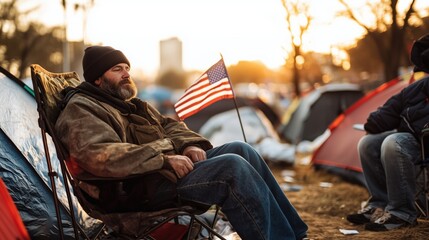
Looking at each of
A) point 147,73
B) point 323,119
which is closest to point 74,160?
point 323,119

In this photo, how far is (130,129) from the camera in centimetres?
361

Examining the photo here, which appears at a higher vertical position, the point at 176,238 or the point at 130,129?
the point at 130,129

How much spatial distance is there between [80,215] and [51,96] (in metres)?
1.17

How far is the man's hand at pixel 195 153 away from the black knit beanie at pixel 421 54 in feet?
7.46

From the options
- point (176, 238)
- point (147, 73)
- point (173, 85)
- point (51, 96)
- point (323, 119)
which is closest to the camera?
point (51, 96)

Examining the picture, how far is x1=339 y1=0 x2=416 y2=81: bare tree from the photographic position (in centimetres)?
1429

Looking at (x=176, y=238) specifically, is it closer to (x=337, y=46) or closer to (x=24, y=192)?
(x=24, y=192)

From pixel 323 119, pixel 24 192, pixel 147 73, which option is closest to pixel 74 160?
pixel 24 192

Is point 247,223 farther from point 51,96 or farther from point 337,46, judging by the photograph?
point 337,46

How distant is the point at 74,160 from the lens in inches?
127

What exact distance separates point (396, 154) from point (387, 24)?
593 inches

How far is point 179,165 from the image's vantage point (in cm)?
327

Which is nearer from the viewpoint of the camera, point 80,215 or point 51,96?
point 51,96

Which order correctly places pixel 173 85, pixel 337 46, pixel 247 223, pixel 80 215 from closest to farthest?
pixel 247 223 < pixel 80 215 < pixel 337 46 < pixel 173 85
